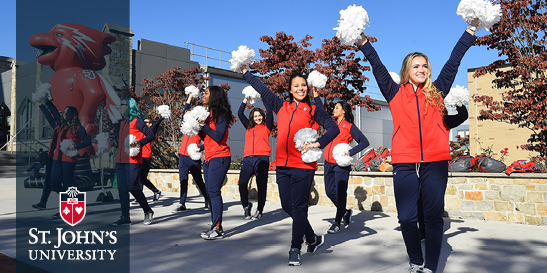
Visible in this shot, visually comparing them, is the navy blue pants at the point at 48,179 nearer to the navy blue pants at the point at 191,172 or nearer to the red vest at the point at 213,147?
the navy blue pants at the point at 191,172

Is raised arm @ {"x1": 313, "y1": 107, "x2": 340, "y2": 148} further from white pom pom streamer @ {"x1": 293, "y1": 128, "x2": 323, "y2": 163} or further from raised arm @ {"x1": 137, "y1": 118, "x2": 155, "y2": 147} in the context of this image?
raised arm @ {"x1": 137, "y1": 118, "x2": 155, "y2": 147}

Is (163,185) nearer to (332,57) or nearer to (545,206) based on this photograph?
(332,57)

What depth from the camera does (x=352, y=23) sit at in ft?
10.8

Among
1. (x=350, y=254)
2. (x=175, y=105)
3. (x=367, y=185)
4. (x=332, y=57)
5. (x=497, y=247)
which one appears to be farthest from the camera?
(x=175, y=105)

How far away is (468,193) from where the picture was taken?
675 centimetres

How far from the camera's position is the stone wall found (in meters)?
6.05

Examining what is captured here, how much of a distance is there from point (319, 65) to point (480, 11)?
10515mm

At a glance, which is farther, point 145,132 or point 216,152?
point 145,132

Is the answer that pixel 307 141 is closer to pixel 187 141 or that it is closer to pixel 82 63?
pixel 187 141

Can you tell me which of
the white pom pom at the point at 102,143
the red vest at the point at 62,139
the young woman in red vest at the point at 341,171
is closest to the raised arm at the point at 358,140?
the young woman in red vest at the point at 341,171

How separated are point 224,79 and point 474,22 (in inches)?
679

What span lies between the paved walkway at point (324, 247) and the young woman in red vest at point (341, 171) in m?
0.26

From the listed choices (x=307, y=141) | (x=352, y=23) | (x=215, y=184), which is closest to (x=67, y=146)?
(x=215, y=184)

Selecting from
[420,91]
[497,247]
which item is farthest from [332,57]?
[420,91]
